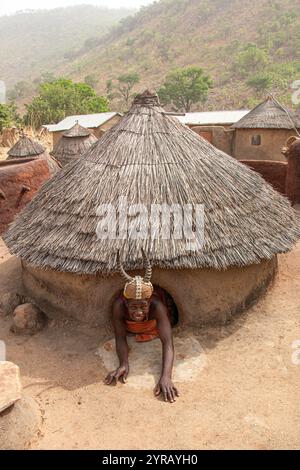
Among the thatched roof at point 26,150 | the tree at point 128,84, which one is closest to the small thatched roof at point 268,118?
the thatched roof at point 26,150

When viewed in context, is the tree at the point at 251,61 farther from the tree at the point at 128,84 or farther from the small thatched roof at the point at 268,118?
the small thatched roof at the point at 268,118

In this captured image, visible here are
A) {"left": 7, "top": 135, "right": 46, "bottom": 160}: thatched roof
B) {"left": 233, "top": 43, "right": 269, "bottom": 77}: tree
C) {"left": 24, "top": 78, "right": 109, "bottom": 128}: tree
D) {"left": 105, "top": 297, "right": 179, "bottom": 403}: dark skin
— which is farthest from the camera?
{"left": 233, "top": 43, "right": 269, "bottom": 77}: tree

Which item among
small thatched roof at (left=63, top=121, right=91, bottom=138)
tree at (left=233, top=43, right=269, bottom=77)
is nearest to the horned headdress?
small thatched roof at (left=63, top=121, right=91, bottom=138)

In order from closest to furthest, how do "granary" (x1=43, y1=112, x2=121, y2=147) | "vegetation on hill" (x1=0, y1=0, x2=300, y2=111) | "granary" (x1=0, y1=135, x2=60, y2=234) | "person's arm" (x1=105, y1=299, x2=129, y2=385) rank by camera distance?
1. "person's arm" (x1=105, y1=299, x2=129, y2=385)
2. "granary" (x1=0, y1=135, x2=60, y2=234)
3. "granary" (x1=43, y1=112, x2=121, y2=147)
4. "vegetation on hill" (x1=0, y1=0, x2=300, y2=111)

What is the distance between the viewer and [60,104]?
30031 millimetres

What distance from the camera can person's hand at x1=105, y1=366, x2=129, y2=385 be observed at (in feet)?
15.6

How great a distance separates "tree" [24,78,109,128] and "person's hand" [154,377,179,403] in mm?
26028

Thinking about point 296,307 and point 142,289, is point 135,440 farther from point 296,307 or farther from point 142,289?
point 296,307

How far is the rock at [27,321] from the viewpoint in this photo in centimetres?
580

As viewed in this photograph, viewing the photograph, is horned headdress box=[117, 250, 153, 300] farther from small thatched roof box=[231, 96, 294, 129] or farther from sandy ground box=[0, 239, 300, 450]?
small thatched roof box=[231, 96, 294, 129]

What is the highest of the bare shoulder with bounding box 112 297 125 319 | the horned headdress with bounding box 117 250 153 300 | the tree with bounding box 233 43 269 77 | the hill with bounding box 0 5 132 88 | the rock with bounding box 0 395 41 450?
the hill with bounding box 0 5 132 88

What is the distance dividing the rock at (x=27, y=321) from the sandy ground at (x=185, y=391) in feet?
0.38

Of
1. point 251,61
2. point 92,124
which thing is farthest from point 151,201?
point 251,61

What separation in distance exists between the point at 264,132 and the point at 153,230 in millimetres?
13507
